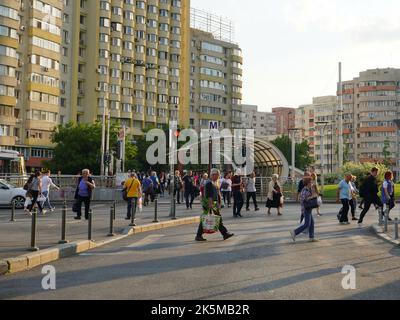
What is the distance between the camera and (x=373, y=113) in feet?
465

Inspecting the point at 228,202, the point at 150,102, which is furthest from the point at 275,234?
the point at 150,102

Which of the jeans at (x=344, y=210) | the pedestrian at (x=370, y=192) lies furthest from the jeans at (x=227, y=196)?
the pedestrian at (x=370, y=192)

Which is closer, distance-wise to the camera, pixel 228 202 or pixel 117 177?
pixel 228 202

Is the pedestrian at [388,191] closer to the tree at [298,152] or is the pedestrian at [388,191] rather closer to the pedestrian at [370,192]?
the pedestrian at [370,192]

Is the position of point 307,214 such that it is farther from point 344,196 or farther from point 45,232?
point 45,232

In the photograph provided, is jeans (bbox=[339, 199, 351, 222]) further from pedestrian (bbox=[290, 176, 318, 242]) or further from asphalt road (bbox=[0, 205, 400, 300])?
pedestrian (bbox=[290, 176, 318, 242])

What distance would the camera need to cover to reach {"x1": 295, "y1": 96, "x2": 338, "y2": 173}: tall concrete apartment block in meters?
146

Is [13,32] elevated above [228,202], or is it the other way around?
[13,32]

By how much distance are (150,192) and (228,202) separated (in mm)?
3973

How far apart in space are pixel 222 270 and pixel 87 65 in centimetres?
8247

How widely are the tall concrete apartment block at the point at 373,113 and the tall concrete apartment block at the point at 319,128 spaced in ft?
14.0
